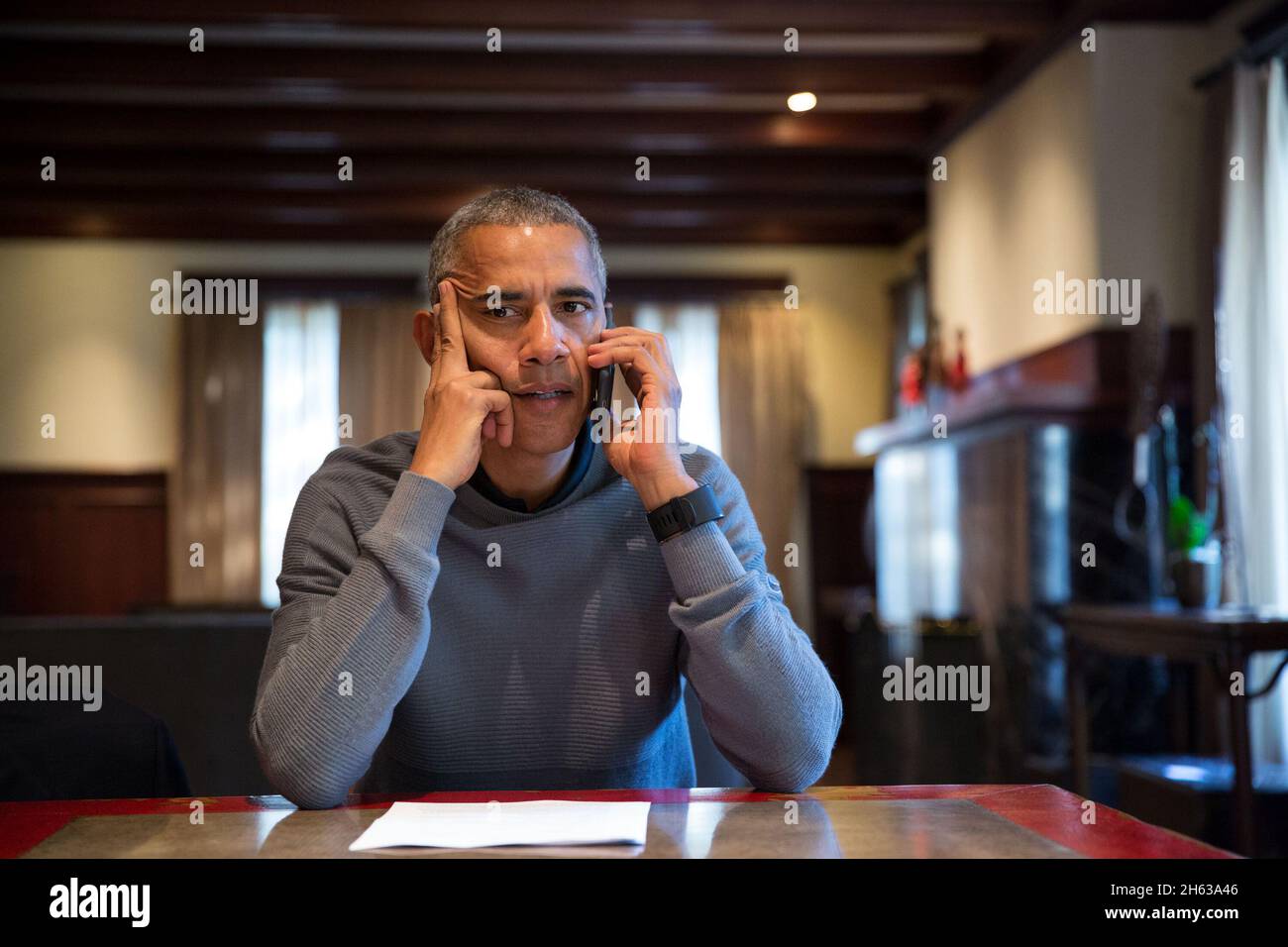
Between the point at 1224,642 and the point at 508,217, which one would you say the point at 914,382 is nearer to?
the point at 1224,642

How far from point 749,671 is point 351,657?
0.47 m

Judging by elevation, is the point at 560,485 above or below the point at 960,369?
below

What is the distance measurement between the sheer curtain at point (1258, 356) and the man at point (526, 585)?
351 cm

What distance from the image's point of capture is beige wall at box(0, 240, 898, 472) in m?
8.63

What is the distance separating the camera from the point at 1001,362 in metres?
6.32

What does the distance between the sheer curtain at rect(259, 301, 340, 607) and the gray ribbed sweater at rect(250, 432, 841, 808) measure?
737cm

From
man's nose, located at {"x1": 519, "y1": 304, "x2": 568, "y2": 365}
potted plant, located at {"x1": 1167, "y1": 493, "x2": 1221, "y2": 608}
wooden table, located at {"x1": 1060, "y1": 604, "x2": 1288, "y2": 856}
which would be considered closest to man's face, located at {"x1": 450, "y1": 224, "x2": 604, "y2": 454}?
man's nose, located at {"x1": 519, "y1": 304, "x2": 568, "y2": 365}

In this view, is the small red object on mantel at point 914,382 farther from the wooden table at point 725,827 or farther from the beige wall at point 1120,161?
the wooden table at point 725,827

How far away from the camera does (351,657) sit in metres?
1.40

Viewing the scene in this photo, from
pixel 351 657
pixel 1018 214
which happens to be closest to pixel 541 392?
pixel 351 657

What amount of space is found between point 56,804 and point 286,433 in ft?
25.9

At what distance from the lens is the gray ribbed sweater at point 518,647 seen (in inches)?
55.5

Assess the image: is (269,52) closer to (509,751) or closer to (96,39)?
(96,39)

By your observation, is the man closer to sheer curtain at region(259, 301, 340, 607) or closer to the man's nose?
the man's nose
